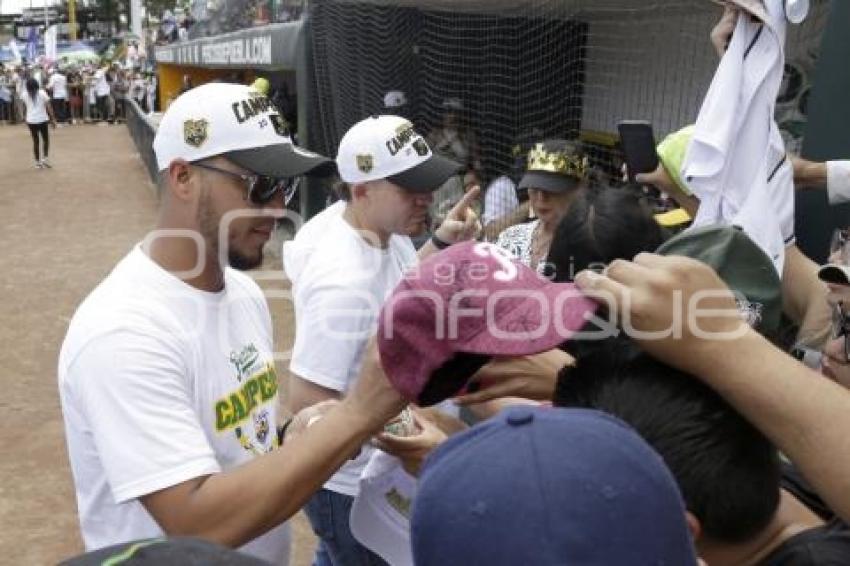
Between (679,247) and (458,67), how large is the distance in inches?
299

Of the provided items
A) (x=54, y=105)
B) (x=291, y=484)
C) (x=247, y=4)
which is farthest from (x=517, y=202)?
(x=54, y=105)

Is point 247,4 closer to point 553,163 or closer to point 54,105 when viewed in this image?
point 553,163

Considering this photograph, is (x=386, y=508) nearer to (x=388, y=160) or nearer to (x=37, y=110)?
(x=388, y=160)

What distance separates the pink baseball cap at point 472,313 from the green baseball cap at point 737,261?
244 mm

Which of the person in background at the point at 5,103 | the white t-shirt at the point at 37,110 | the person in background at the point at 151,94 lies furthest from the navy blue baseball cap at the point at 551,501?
the person in background at the point at 5,103

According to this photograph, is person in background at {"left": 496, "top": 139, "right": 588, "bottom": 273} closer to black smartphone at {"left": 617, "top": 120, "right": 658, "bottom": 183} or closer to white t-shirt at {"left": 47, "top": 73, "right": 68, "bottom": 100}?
black smartphone at {"left": 617, "top": 120, "right": 658, "bottom": 183}

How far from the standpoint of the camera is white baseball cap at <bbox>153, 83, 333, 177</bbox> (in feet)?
6.31

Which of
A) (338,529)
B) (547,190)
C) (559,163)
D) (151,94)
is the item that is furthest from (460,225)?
(151,94)

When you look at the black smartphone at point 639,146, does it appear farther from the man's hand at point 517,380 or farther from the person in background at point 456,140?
the person in background at point 456,140

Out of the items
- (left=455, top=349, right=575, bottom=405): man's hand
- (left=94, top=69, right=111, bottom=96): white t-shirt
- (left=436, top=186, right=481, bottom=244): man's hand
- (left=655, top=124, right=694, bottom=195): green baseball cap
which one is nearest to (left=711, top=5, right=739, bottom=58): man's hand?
(left=655, top=124, right=694, bottom=195): green baseball cap

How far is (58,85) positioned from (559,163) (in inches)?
1103

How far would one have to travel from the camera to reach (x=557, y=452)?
2.97 ft

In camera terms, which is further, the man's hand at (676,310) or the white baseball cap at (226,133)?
the white baseball cap at (226,133)

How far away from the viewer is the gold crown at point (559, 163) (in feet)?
12.2
